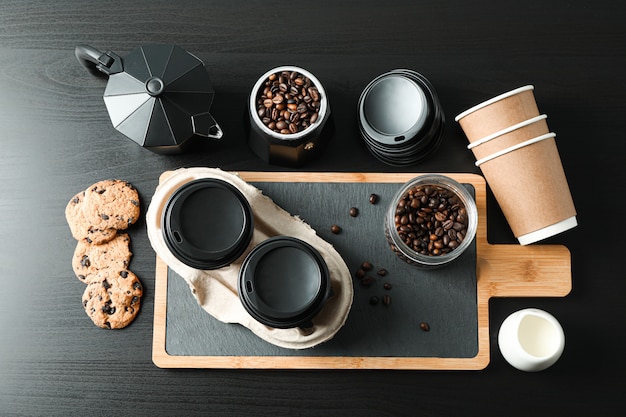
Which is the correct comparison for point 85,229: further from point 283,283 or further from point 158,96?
point 283,283

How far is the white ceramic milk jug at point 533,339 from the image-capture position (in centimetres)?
97

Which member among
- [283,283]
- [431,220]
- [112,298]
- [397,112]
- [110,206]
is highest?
[397,112]

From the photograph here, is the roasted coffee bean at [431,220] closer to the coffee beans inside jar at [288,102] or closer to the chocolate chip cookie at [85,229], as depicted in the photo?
the coffee beans inside jar at [288,102]

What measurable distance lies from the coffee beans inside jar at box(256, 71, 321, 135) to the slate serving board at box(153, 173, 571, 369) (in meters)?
0.12

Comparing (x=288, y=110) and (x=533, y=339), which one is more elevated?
(x=288, y=110)

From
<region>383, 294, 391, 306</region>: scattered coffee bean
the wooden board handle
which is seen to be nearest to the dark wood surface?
the wooden board handle

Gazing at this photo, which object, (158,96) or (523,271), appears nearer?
(158,96)

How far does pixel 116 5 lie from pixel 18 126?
294mm

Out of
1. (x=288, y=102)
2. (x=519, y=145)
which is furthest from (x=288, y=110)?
(x=519, y=145)

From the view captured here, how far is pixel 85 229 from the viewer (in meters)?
1.04

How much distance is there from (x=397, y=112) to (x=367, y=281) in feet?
1.00

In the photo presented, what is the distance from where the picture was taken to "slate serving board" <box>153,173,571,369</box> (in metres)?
1.02

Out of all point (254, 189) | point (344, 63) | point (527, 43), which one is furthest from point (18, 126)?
point (527, 43)

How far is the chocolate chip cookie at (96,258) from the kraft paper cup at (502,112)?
0.64m
